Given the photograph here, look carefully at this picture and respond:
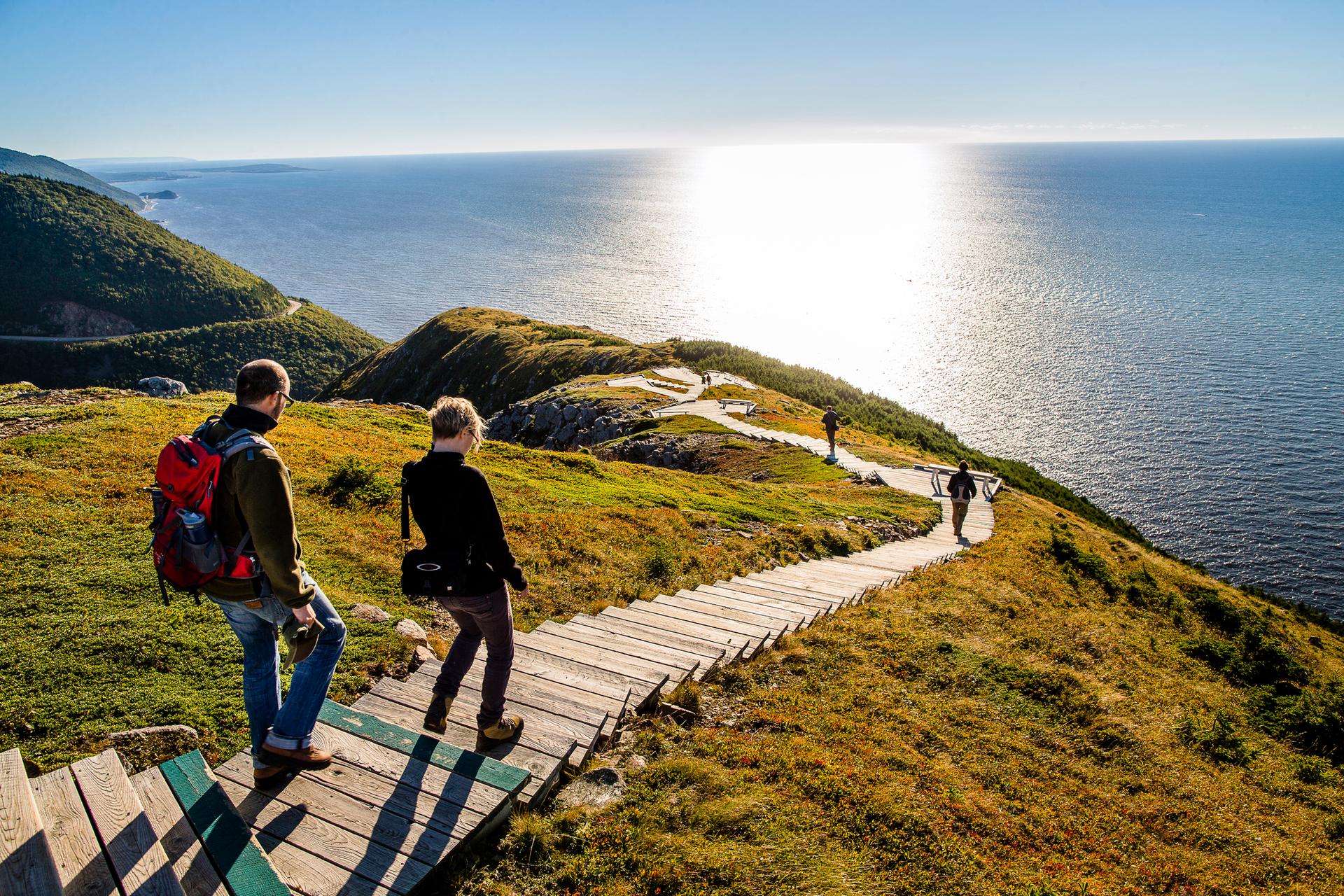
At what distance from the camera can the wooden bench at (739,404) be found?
42875 mm

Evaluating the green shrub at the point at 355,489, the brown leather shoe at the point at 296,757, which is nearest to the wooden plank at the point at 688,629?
the brown leather shoe at the point at 296,757

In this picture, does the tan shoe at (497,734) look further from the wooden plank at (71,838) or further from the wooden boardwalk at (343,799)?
the wooden plank at (71,838)

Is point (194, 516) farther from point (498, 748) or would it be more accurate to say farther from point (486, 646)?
point (498, 748)

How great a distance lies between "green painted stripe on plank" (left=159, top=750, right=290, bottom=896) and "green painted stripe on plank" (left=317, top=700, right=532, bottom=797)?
0.93 meters

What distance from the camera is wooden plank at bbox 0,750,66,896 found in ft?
11.7

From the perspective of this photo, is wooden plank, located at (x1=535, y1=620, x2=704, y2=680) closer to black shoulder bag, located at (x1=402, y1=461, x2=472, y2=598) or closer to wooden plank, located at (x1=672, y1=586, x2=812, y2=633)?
wooden plank, located at (x1=672, y1=586, x2=812, y2=633)

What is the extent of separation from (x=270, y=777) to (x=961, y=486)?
21723 mm

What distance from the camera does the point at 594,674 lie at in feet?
24.8

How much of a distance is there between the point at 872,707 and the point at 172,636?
29.6ft

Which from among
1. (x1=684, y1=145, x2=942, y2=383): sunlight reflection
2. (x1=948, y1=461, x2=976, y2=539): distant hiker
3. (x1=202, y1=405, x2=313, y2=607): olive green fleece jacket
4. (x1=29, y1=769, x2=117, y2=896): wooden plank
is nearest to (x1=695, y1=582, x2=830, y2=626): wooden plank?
(x1=202, y1=405, x2=313, y2=607): olive green fleece jacket

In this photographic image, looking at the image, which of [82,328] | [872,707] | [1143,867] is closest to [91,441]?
[872,707]

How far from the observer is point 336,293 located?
519 ft

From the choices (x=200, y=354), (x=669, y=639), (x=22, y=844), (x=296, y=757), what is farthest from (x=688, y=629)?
(x=200, y=354)

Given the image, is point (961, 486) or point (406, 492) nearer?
point (406, 492)
